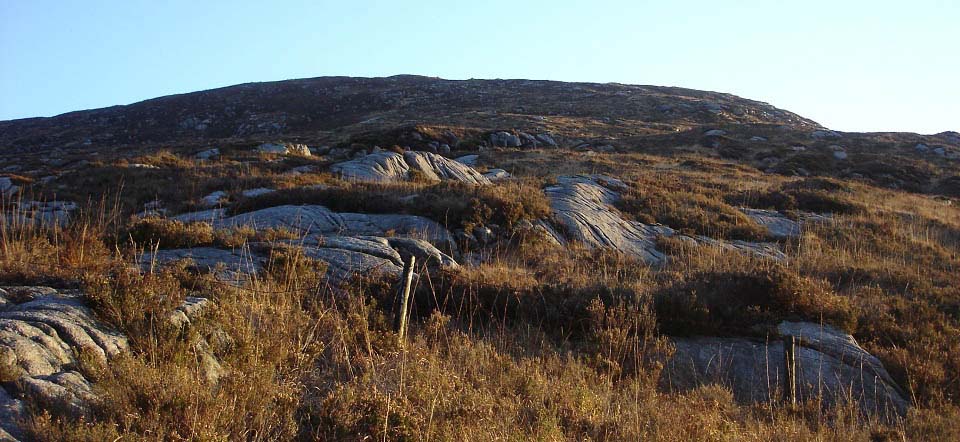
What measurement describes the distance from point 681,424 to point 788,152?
1582 inches

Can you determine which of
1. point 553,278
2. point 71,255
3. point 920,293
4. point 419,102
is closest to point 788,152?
point 920,293

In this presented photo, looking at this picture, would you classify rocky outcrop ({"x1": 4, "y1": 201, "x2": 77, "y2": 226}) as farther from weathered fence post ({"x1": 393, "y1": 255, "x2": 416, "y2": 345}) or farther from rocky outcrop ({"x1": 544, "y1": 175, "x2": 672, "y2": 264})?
rocky outcrop ({"x1": 544, "y1": 175, "x2": 672, "y2": 264})

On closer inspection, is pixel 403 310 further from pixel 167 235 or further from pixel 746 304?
pixel 746 304

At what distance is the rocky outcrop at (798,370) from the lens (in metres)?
6.36

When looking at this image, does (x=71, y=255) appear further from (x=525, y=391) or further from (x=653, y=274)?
(x=653, y=274)

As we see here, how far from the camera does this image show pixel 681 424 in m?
4.89

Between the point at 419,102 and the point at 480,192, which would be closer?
the point at 480,192

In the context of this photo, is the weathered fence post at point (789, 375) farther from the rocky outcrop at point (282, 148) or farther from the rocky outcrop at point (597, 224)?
the rocky outcrop at point (282, 148)

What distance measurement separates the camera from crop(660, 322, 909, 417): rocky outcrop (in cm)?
636

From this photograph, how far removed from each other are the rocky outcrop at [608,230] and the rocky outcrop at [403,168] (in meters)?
4.82

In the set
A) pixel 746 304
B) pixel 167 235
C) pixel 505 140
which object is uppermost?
pixel 505 140

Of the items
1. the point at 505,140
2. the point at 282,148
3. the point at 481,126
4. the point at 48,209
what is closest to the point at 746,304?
the point at 48,209

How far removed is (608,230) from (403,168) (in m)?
9.62

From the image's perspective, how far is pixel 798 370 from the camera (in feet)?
22.1
